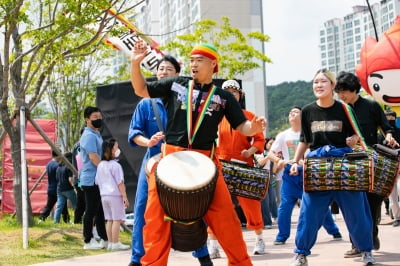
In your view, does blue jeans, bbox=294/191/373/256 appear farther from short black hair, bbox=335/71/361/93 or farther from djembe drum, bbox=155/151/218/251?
djembe drum, bbox=155/151/218/251

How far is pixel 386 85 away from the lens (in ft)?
46.2

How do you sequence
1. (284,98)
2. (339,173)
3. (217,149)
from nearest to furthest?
(217,149) → (339,173) → (284,98)

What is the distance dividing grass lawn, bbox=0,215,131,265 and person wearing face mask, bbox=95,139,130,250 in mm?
463

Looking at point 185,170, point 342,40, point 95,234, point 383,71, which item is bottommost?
point 95,234

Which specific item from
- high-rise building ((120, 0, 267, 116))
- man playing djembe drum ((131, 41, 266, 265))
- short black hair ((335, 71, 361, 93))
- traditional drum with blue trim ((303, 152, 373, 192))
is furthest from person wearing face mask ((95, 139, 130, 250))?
high-rise building ((120, 0, 267, 116))

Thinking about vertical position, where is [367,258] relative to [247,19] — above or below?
below

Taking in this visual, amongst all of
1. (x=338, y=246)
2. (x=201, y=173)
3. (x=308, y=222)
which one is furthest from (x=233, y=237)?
(x=338, y=246)

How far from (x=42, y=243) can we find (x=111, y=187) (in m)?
1.30

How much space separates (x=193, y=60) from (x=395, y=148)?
3.09 metres

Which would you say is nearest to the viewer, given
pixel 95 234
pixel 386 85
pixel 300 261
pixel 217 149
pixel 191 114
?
pixel 191 114

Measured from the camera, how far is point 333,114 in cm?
716

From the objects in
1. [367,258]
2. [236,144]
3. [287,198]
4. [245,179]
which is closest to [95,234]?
[287,198]

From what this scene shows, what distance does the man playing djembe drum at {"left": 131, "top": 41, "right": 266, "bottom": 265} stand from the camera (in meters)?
5.38

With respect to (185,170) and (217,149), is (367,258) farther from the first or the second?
(185,170)
